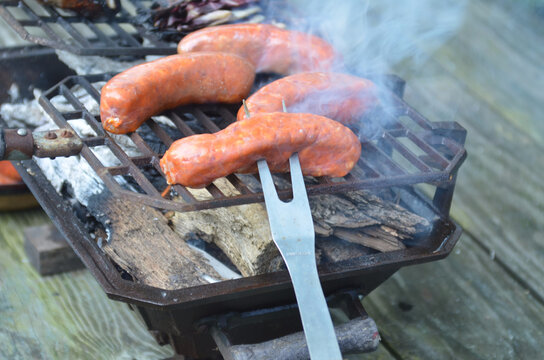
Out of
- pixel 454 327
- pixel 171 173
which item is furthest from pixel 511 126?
pixel 171 173

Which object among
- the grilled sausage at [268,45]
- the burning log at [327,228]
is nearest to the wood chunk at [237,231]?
the burning log at [327,228]

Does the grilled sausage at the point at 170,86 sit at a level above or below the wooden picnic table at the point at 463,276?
above

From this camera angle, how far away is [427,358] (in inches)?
85.2

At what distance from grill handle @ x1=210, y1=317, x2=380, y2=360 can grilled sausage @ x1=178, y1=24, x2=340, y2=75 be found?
951mm

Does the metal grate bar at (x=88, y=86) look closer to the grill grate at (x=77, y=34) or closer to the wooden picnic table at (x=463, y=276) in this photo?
the grill grate at (x=77, y=34)

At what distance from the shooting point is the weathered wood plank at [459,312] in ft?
7.31

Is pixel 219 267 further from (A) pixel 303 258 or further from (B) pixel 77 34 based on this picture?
(B) pixel 77 34

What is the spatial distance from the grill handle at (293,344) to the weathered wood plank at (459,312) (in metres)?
0.51

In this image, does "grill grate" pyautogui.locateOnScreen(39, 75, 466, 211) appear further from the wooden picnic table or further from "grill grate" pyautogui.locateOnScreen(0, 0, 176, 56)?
the wooden picnic table

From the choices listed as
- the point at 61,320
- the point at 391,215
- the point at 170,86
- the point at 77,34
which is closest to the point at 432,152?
the point at 391,215

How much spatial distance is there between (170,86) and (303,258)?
2.41ft

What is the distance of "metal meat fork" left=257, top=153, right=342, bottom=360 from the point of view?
129 centimetres

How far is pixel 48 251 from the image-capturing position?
88.7 inches

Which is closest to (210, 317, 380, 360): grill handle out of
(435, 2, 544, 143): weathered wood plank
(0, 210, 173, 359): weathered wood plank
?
(0, 210, 173, 359): weathered wood plank
